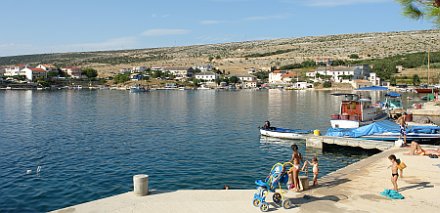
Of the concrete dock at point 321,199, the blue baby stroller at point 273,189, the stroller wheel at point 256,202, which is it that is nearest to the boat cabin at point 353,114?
the concrete dock at point 321,199

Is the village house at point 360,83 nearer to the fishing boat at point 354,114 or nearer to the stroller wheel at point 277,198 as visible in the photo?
the fishing boat at point 354,114

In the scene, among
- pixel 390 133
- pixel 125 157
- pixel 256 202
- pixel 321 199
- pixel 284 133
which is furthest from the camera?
pixel 284 133

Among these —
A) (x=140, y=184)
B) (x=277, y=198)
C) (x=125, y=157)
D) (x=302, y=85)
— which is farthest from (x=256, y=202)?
(x=302, y=85)

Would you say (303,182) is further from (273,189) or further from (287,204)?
(287,204)

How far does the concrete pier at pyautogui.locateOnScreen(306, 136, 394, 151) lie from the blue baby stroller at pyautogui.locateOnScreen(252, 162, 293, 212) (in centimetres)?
1758

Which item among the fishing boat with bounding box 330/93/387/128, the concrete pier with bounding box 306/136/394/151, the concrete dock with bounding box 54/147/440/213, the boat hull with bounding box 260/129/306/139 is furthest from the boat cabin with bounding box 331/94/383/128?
the concrete dock with bounding box 54/147/440/213

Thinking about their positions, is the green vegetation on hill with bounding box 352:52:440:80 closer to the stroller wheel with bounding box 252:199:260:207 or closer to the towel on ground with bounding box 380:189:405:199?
the towel on ground with bounding box 380:189:405:199

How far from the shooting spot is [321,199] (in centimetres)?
1544

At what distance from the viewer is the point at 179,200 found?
1532 centimetres

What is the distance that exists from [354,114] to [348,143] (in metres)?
10.3

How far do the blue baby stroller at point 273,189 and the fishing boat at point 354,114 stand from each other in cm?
2610

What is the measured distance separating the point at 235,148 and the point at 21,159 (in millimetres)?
16106

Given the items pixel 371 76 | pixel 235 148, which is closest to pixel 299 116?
pixel 235 148

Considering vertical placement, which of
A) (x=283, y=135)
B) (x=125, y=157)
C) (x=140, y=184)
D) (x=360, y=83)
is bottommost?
(x=125, y=157)
